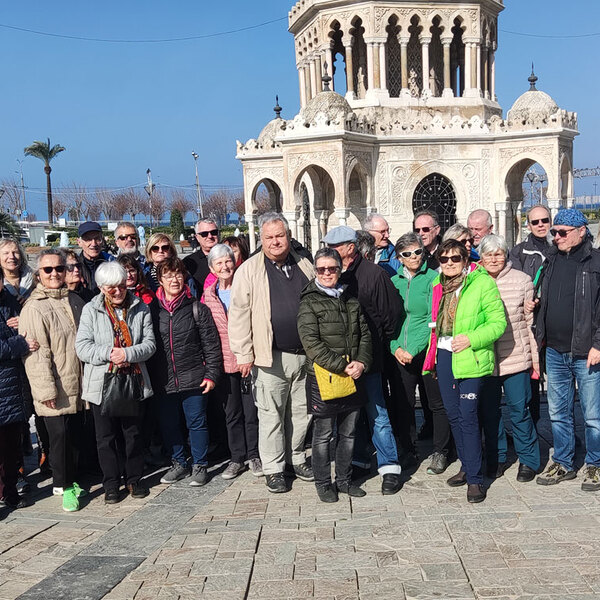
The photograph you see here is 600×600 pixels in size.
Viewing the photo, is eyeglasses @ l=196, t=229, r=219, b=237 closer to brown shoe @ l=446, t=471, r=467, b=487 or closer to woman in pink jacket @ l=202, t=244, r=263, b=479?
woman in pink jacket @ l=202, t=244, r=263, b=479

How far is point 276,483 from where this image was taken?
5.35m

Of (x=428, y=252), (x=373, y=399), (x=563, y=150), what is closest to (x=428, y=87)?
(x=563, y=150)

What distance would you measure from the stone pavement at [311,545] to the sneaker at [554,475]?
0.25ft

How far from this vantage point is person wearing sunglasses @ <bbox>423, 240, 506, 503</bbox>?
4.84 metres

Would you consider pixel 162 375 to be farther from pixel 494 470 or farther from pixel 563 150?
pixel 563 150

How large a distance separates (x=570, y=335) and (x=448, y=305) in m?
0.98

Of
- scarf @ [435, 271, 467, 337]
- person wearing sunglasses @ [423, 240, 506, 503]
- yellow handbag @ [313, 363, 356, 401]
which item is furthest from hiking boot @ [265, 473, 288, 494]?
scarf @ [435, 271, 467, 337]

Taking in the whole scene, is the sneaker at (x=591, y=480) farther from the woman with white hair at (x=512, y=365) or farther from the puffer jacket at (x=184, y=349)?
the puffer jacket at (x=184, y=349)

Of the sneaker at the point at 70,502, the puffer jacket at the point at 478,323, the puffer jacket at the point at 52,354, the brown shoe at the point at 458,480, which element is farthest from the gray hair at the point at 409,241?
the sneaker at the point at 70,502

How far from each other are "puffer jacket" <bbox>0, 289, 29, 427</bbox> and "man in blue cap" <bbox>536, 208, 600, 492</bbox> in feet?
13.4

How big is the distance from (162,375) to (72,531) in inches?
54.7

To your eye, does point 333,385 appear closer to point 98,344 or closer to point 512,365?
point 512,365

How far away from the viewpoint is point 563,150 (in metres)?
22.4

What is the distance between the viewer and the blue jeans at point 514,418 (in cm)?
520
